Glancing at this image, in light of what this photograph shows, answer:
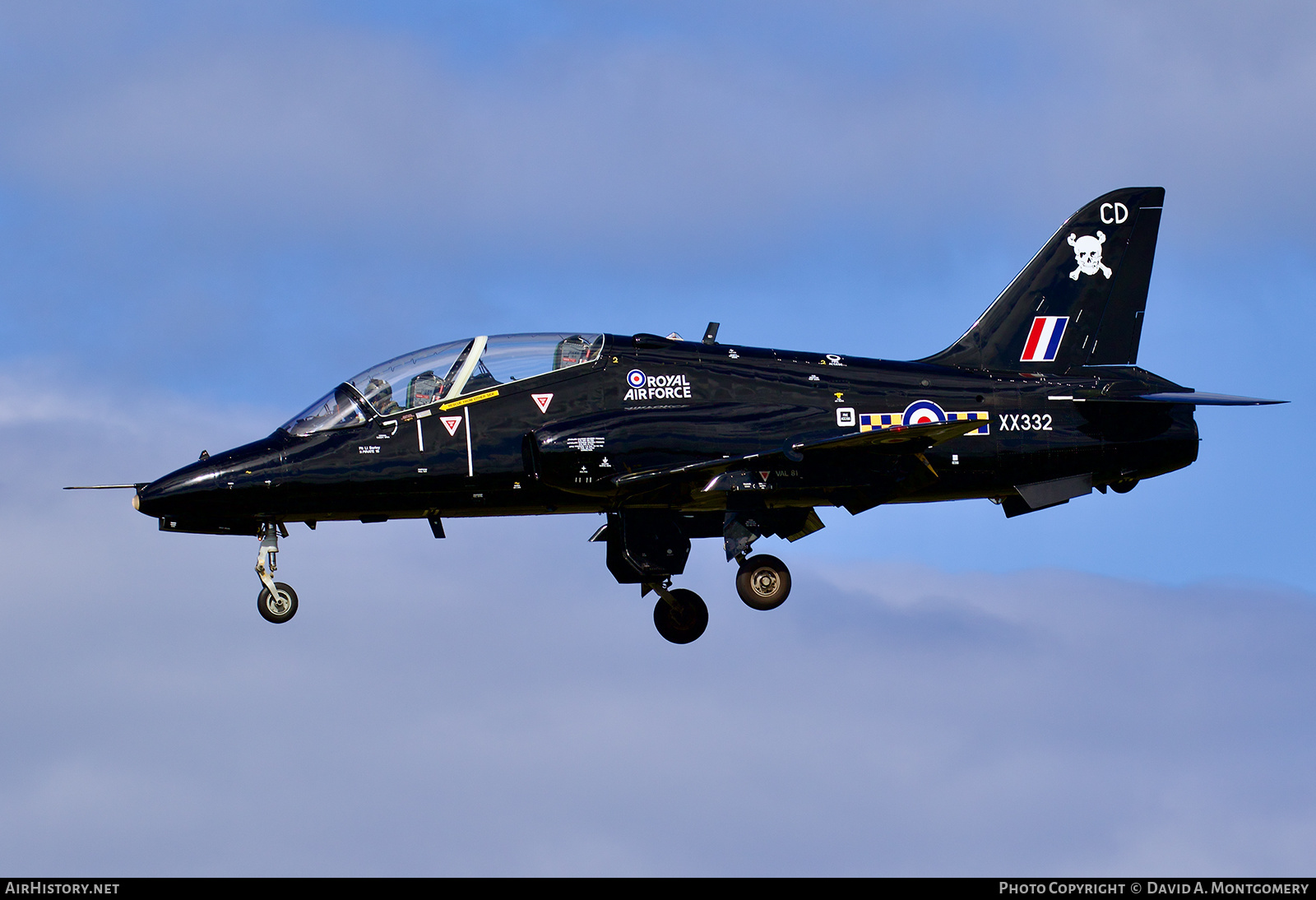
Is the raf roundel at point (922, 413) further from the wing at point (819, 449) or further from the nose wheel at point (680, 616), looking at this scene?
the nose wheel at point (680, 616)

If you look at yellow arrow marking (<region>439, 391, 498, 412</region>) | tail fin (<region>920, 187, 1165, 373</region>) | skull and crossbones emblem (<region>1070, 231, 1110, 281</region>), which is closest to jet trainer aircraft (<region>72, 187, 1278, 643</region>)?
yellow arrow marking (<region>439, 391, 498, 412</region>)

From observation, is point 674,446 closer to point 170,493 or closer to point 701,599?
point 701,599

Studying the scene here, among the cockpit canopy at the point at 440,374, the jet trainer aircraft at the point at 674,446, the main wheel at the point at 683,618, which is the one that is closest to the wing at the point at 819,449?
the jet trainer aircraft at the point at 674,446

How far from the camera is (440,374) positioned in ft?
113

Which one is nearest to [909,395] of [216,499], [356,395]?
[356,395]

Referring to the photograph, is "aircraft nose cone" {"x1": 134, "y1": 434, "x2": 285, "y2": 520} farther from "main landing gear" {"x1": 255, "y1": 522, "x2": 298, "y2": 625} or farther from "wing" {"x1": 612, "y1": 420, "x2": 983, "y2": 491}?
"wing" {"x1": 612, "y1": 420, "x2": 983, "y2": 491}

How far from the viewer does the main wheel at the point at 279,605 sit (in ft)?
112

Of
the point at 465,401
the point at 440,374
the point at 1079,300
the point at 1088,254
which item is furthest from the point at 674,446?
the point at 1088,254

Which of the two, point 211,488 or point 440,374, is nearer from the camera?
point 211,488

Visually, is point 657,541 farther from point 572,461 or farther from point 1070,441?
point 1070,441

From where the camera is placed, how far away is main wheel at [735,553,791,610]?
34781 mm

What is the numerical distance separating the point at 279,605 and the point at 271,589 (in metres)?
0.31

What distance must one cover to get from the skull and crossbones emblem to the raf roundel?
5.07 metres
